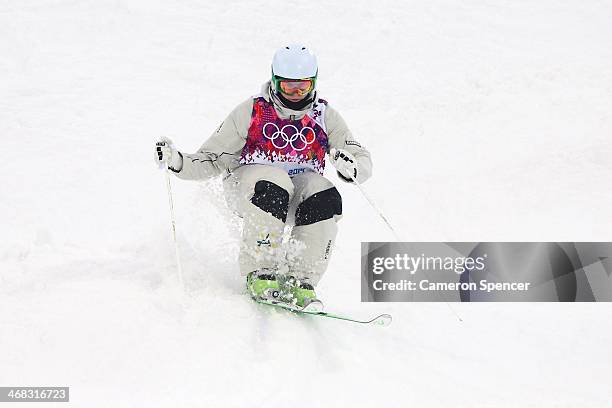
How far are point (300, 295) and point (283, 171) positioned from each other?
0.73 metres

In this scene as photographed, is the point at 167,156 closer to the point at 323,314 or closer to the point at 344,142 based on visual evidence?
the point at 344,142

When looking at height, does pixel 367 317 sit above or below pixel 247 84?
below

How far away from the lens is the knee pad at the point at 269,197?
4.14 meters

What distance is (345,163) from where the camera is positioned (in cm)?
441

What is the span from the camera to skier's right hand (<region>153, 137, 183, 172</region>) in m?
4.21

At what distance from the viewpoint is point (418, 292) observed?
5.30m

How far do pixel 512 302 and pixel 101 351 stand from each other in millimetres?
3044

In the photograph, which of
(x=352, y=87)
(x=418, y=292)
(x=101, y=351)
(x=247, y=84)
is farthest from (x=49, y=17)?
(x=101, y=351)

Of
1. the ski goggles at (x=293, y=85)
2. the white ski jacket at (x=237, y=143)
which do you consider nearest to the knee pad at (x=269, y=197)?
the white ski jacket at (x=237, y=143)

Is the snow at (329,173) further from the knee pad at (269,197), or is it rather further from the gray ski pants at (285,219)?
the knee pad at (269,197)

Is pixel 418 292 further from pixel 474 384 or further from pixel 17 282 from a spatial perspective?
pixel 17 282

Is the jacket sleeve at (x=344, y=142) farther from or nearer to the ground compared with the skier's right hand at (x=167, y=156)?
farther from the ground

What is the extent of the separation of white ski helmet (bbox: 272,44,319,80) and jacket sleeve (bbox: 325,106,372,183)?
1.26 feet

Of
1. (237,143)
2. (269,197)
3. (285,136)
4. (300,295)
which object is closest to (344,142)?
(285,136)
